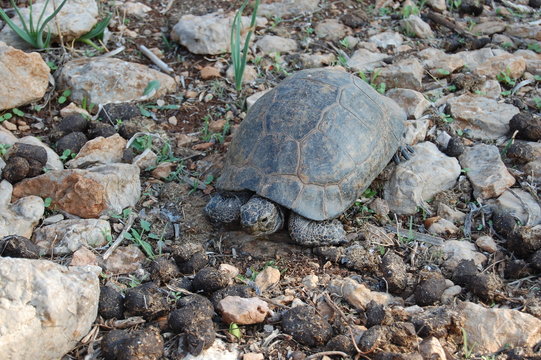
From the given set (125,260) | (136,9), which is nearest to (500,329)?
(125,260)

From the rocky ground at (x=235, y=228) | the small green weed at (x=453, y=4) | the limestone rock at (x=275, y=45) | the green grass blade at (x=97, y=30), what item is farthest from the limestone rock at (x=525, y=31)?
the green grass blade at (x=97, y=30)

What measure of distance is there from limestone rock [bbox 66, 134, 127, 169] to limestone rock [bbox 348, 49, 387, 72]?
233cm

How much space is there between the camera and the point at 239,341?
11.3ft

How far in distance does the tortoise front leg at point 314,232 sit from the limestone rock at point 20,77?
2.54 meters

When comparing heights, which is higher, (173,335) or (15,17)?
(15,17)

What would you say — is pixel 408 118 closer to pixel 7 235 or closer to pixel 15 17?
pixel 7 235

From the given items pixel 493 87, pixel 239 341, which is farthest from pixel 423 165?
pixel 239 341

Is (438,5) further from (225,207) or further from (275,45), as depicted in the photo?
(225,207)

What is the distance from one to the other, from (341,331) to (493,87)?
319 centimetres

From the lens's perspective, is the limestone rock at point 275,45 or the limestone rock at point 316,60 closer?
the limestone rock at point 316,60

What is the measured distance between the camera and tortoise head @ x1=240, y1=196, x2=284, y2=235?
418 centimetres

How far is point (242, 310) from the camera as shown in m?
3.47

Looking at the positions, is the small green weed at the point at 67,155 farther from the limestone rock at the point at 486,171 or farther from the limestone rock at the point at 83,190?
the limestone rock at the point at 486,171

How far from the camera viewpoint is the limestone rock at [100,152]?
481 cm
